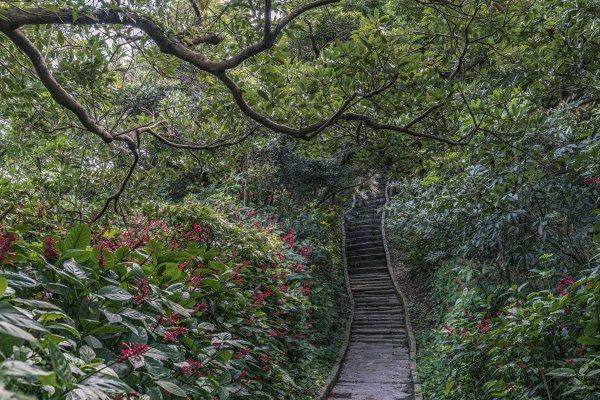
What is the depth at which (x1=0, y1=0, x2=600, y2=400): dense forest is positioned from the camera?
2.21 m

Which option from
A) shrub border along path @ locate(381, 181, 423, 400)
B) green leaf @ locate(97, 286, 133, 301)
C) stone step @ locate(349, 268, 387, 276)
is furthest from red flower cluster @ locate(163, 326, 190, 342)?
stone step @ locate(349, 268, 387, 276)

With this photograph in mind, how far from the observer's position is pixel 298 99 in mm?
3789

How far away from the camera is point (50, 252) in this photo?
214cm

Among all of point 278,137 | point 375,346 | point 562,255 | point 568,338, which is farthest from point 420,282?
point 568,338

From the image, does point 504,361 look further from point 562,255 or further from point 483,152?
point 483,152

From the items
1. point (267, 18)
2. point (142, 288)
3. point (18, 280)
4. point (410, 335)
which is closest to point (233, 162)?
point (267, 18)

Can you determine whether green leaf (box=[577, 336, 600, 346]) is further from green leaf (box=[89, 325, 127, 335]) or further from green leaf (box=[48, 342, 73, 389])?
green leaf (box=[48, 342, 73, 389])

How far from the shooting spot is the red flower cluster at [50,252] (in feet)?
6.98

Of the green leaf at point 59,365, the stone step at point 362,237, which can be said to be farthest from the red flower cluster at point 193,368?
the stone step at point 362,237

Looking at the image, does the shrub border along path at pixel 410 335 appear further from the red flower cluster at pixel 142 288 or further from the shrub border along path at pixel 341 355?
the red flower cluster at pixel 142 288

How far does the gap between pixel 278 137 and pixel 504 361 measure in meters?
7.50

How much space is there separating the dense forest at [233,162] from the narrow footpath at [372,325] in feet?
1.86

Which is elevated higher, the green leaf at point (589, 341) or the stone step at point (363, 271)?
the stone step at point (363, 271)

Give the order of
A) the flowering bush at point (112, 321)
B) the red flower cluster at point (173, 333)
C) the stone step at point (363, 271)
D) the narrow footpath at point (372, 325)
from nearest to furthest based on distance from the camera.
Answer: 1. the flowering bush at point (112, 321)
2. the red flower cluster at point (173, 333)
3. the narrow footpath at point (372, 325)
4. the stone step at point (363, 271)
